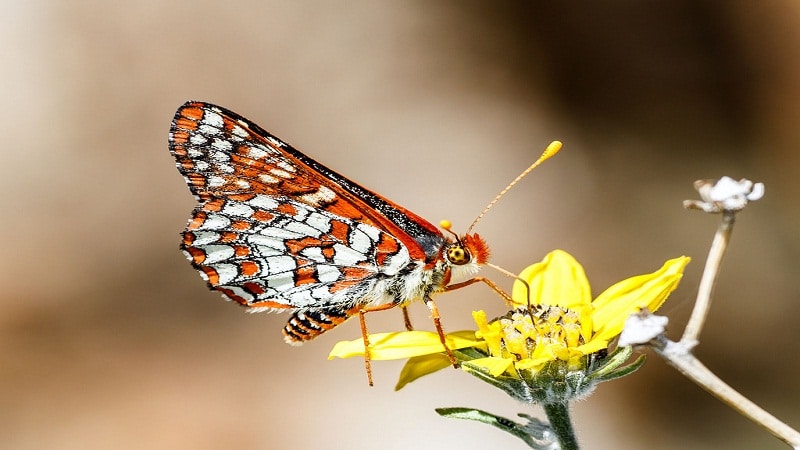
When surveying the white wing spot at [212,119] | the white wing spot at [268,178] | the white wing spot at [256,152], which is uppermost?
the white wing spot at [212,119]

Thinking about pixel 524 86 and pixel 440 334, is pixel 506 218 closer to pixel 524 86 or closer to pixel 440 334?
pixel 524 86

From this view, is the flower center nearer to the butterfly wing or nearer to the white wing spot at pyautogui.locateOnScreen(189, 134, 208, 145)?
the butterfly wing

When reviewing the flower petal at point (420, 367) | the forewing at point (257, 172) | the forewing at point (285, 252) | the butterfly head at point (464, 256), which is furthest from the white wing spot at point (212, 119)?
the flower petal at point (420, 367)

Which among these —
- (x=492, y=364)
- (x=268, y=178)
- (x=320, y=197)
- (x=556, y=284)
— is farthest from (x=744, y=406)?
(x=268, y=178)

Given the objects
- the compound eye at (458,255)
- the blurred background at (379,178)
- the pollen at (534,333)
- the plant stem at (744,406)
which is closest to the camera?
the plant stem at (744,406)

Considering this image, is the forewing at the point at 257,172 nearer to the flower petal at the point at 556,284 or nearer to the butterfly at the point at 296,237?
the butterfly at the point at 296,237

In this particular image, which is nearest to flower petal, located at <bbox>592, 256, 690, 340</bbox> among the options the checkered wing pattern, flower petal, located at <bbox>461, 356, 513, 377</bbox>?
flower petal, located at <bbox>461, 356, 513, 377</bbox>

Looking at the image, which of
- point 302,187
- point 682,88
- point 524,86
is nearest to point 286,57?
point 524,86
